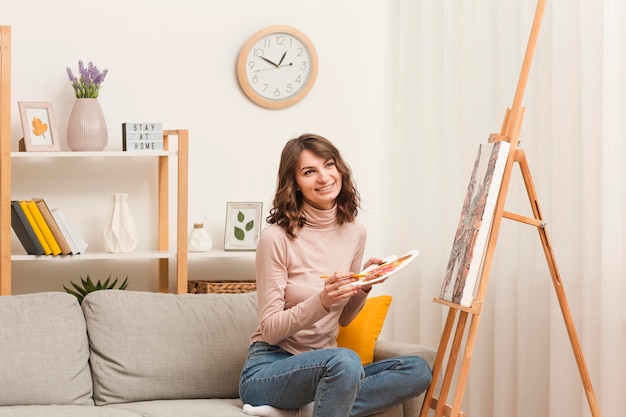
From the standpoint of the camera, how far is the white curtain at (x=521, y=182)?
119 inches

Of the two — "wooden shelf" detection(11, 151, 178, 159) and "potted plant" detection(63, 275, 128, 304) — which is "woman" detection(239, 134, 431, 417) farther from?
"potted plant" detection(63, 275, 128, 304)

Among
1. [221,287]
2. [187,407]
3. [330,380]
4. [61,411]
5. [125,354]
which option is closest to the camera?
[330,380]

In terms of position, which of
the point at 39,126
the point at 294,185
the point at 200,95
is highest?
the point at 200,95

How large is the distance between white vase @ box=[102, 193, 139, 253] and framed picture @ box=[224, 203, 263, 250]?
443 millimetres

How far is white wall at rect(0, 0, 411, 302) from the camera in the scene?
4.10 meters

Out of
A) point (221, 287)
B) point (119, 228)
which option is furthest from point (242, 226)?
point (119, 228)

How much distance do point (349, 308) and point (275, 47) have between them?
1791 millimetres

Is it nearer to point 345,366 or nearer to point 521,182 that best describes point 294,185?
point 345,366

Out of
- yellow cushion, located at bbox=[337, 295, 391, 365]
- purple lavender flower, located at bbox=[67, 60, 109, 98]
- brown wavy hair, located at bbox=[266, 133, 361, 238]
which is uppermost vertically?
purple lavender flower, located at bbox=[67, 60, 109, 98]

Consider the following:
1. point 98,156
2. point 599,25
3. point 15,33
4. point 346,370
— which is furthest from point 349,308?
point 15,33

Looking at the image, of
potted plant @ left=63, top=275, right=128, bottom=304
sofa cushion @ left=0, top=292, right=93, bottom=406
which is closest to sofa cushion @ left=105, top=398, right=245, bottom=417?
sofa cushion @ left=0, top=292, right=93, bottom=406

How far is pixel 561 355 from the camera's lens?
321cm

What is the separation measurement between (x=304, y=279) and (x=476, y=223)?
59 cm

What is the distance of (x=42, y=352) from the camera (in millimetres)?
2977
